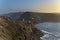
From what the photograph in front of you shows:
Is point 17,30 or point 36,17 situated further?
point 36,17

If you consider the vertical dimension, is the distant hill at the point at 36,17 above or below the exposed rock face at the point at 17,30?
above

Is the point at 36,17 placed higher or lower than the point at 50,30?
higher

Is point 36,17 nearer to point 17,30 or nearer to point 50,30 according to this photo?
point 50,30

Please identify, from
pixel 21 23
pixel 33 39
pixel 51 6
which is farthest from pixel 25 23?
pixel 51 6

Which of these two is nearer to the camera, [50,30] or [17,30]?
[17,30]

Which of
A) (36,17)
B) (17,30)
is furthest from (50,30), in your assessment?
(17,30)

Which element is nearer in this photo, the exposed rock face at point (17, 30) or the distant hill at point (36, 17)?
the exposed rock face at point (17, 30)

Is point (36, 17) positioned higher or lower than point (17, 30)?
higher

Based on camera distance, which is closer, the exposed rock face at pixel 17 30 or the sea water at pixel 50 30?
the exposed rock face at pixel 17 30

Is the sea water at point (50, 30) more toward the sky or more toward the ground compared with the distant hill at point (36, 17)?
more toward the ground
